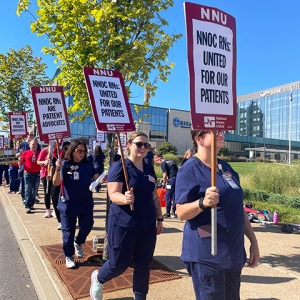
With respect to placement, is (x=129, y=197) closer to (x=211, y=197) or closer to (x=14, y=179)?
(x=211, y=197)

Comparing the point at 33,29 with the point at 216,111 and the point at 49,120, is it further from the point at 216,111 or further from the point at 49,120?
the point at 216,111

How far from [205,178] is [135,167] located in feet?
4.19

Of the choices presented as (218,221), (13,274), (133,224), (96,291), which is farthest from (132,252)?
(13,274)

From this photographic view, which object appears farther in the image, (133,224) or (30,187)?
(30,187)

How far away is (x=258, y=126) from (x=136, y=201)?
114m

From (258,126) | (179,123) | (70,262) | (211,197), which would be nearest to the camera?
(211,197)

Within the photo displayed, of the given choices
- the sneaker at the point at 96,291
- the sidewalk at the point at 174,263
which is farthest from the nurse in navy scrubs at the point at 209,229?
the sidewalk at the point at 174,263

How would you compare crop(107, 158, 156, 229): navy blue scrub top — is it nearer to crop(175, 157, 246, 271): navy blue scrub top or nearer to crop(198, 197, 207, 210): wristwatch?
crop(175, 157, 246, 271): navy blue scrub top

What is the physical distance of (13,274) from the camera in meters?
5.02

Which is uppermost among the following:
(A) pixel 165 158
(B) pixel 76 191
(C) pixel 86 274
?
(B) pixel 76 191

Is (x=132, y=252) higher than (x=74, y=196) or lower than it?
lower

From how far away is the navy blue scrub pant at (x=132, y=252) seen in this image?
346 centimetres

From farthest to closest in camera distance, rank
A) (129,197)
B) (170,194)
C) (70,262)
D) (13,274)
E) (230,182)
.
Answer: (170,194), (13,274), (70,262), (129,197), (230,182)

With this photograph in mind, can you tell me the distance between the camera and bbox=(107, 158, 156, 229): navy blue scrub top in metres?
3.47
